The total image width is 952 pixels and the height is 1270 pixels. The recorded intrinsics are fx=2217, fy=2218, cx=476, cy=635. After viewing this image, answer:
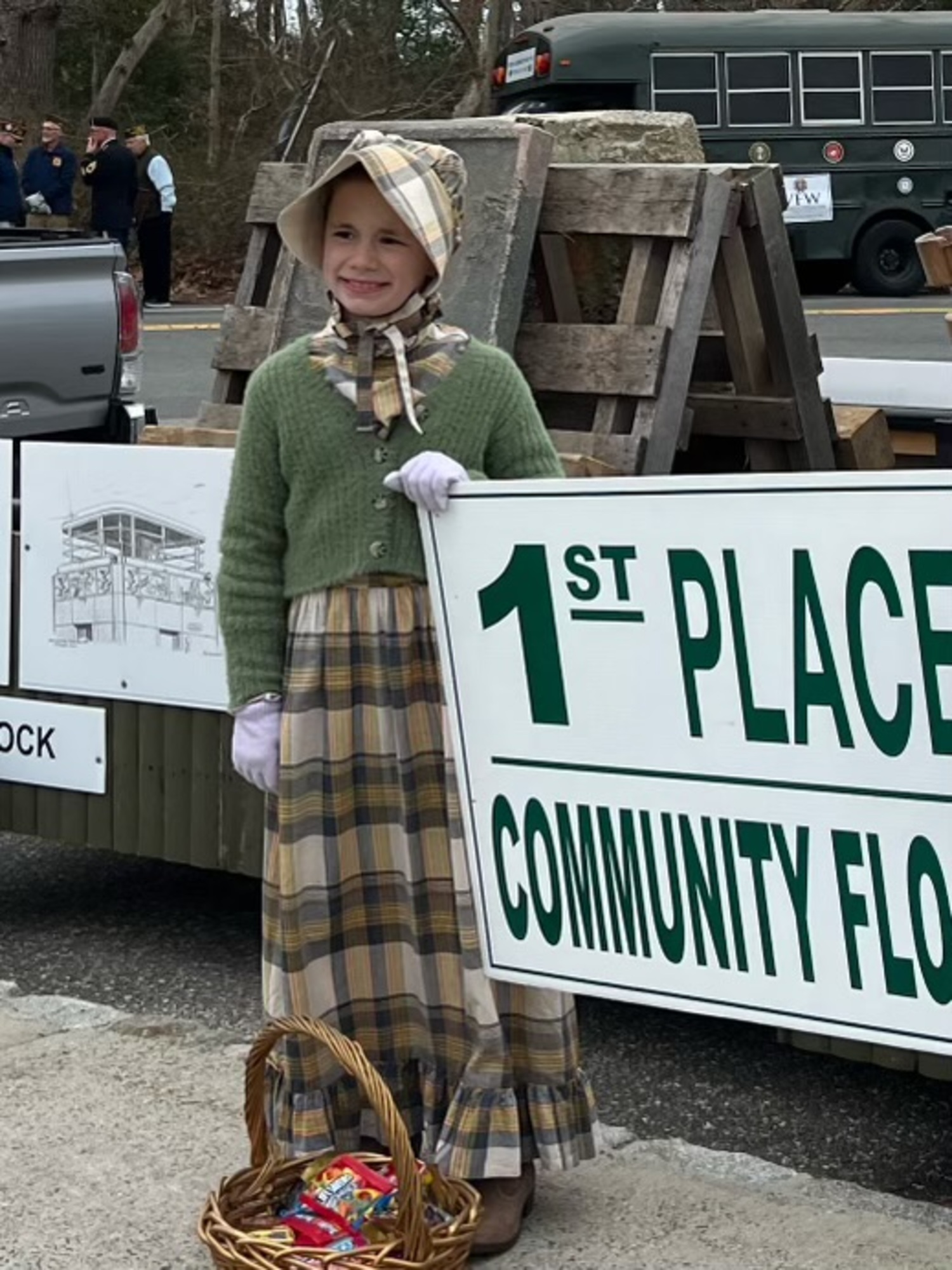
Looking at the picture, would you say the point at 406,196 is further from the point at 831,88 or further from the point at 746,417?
the point at 831,88

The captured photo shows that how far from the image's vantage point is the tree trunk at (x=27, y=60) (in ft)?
99.2

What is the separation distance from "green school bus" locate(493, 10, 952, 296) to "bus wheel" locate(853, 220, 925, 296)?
15mm

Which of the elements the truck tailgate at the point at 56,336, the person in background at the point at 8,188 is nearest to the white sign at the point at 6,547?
the truck tailgate at the point at 56,336

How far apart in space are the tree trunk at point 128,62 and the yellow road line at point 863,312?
14.3m

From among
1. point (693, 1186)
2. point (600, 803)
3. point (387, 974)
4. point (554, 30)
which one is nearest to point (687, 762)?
point (600, 803)

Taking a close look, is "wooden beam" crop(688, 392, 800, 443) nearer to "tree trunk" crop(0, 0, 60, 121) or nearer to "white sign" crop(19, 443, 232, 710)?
"white sign" crop(19, 443, 232, 710)

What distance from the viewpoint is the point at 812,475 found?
3.04 meters

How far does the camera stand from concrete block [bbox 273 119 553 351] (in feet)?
16.8

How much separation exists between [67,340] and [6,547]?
4313 millimetres

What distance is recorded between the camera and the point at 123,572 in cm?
504

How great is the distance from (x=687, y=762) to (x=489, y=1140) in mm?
746

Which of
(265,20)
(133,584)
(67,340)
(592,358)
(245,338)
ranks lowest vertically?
(133,584)

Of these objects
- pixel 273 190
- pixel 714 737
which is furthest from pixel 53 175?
pixel 714 737

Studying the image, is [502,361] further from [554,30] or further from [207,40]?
[207,40]
